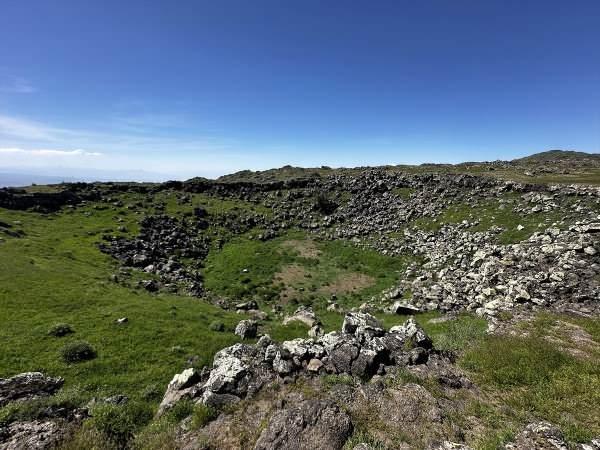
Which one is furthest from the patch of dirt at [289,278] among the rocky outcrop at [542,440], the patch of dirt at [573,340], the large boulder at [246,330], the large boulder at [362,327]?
the rocky outcrop at [542,440]

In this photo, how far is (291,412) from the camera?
10344 millimetres

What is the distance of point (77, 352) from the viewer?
1753 cm

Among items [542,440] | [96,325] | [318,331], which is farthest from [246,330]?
[542,440]

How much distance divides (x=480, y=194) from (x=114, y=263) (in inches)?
2384

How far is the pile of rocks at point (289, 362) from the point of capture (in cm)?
1245

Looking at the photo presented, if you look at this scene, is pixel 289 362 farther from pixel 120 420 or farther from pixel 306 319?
pixel 306 319

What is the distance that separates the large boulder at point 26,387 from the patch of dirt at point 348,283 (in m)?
29.2

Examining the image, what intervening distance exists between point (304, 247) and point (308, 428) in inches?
1823

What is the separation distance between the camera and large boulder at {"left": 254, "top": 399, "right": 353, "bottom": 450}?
923cm

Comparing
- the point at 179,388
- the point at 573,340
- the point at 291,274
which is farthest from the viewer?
the point at 291,274

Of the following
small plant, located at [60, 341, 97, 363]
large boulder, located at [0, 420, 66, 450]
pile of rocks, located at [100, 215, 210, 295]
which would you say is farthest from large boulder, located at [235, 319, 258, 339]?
pile of rocks, located at [100, 215, 210, 295]

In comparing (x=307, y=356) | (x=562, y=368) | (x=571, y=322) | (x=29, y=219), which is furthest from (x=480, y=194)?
(x=29, y=219)

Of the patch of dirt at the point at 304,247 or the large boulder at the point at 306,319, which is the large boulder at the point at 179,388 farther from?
the patch of dirt at the point at 304,247

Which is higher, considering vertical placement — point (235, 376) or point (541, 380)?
point (541, 380)
